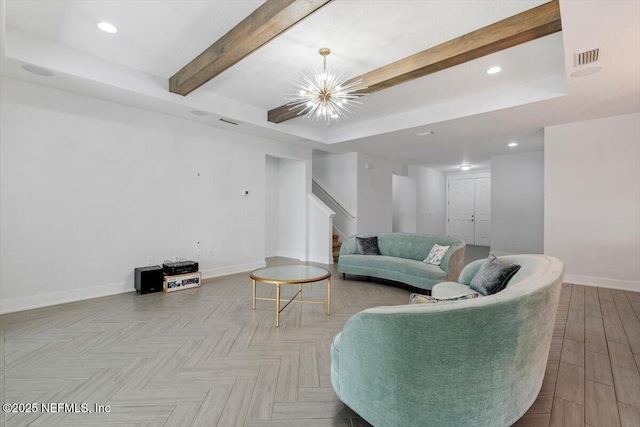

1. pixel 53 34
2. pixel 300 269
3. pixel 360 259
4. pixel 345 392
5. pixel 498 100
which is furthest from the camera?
pixel 360 259

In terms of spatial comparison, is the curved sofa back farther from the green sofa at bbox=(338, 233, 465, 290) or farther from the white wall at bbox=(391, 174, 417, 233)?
the white wall at bbox=(391, 174, 417, 233)

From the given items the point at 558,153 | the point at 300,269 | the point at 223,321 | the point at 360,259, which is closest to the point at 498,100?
the point at 558,153

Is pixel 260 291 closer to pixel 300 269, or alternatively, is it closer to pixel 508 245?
pixel 300 269

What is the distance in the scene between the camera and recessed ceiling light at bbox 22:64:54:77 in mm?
3116

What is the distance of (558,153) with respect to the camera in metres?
4.99

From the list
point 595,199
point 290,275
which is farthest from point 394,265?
point 595,199

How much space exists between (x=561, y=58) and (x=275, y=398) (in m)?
4.34

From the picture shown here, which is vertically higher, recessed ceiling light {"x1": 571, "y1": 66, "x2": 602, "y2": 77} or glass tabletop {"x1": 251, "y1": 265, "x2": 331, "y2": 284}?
recessed ceiling light {"x1": 571, "y1": 66, "x2": 602, "y2": 77}

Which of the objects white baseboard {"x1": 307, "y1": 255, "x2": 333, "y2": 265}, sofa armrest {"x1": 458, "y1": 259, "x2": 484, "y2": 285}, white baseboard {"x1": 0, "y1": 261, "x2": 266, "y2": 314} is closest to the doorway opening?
white baseboard {"x1": 307, "y1": 255, "x2": 333, "y2": 265}

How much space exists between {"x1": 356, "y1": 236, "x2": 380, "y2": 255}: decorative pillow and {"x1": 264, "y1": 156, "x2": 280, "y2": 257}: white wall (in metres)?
2.73

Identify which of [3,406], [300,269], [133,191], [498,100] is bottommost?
[3,406]

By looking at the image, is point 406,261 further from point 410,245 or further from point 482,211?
point 482,211

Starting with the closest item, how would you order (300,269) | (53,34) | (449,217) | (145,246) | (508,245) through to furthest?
(53,34) → (300,269) → (145,246) → (508,245) → (449,217)

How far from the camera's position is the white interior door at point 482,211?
9.92m
